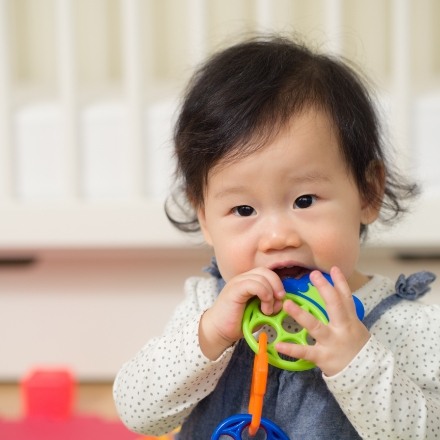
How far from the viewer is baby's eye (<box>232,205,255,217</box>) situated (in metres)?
0.84

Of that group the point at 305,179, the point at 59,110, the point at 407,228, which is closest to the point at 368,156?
the point at 305,179

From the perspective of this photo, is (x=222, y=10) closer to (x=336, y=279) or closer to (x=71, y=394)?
(x=71, y=394)

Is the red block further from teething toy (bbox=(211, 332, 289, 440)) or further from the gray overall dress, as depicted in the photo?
teething toy (bbox=(211, 332, 289, 440))

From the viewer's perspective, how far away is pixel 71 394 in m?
1.39

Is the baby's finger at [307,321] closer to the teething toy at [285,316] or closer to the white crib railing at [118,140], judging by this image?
the teething toy at [285,316]

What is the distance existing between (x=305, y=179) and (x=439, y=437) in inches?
10.8

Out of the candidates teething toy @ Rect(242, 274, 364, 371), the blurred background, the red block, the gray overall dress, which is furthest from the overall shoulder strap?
the red block

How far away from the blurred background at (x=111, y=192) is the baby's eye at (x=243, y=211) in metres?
0.49

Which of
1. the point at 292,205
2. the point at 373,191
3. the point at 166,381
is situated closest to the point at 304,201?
the point at 292,205

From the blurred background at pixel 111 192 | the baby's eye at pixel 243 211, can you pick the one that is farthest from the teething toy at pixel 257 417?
A: the blurred background at pixel 111 192

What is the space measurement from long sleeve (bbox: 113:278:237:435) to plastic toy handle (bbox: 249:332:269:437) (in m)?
0.07

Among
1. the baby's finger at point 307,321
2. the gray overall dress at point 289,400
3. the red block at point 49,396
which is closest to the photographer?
the baby's finger at point 307,321

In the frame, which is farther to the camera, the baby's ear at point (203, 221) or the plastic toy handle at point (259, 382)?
the baby's ear at point (203, 221)

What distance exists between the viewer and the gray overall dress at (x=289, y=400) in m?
0.87
